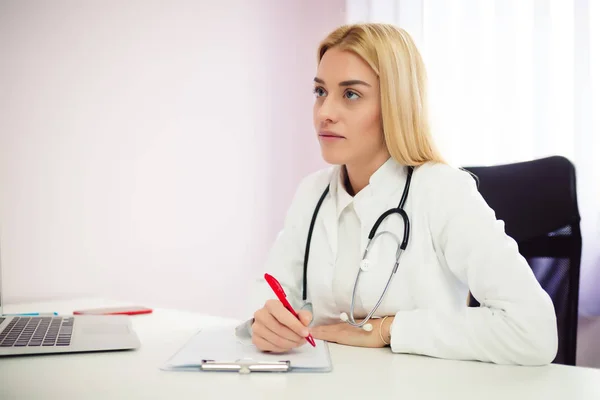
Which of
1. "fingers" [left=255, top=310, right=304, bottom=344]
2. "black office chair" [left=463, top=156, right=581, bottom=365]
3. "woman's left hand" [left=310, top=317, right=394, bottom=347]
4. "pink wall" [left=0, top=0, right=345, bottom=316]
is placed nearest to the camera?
"fingers" [left=255, top=310, right=304, bottom=344]

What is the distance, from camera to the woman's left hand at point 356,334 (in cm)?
109

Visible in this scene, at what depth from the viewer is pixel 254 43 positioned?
2439 millimetres

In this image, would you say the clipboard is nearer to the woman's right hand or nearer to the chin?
the woman's right hand

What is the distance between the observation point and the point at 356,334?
111 centimetres

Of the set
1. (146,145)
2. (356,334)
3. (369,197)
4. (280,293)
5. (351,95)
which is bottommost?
(356,334)

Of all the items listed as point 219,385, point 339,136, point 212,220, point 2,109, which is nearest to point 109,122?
point 2,109

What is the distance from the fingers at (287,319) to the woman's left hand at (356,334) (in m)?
0.17

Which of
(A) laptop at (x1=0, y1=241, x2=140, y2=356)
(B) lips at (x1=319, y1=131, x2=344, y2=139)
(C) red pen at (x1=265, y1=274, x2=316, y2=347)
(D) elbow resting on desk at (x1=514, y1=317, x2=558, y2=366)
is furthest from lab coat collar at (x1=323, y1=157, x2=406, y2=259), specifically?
(A) laptop at (x1=0, y1=241, x2=140, y2=356)

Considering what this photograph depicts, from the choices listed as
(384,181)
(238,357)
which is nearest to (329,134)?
(384,181)

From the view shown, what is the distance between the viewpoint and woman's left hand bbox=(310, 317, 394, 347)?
3.56 ft

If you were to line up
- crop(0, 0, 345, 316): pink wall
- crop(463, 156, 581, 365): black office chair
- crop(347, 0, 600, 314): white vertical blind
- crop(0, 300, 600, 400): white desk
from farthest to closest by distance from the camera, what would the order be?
1. crop(347, 0, 600, 314): white vertical blind
2. crop(0, 0, 345, 316): pink wall
3. crop(463, 156, 581, 365): black office chair
4. crop(0, 300, 600, 400): white desk

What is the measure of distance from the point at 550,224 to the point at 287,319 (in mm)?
850

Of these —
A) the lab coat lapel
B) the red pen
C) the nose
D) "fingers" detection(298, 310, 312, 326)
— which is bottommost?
"fingers" detection(298, 310, 312, 326)

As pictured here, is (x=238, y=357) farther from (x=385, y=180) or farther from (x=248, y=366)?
(x=385, y=180)
